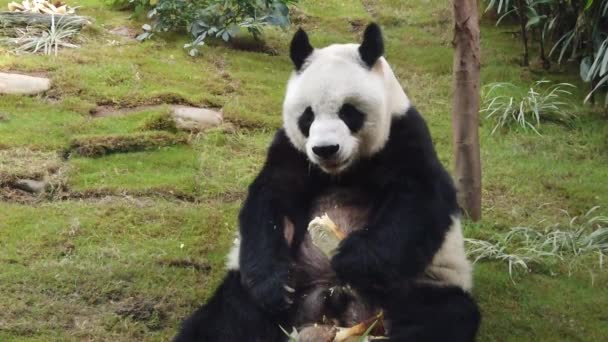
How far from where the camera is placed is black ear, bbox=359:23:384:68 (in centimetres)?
417

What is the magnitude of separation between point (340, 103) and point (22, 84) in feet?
15.8

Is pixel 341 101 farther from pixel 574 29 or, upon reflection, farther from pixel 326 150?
pixel 574 29

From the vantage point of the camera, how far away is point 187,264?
553 cm

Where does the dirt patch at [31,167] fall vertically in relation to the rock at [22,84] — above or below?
above

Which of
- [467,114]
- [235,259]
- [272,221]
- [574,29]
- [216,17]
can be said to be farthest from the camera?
[216,17]

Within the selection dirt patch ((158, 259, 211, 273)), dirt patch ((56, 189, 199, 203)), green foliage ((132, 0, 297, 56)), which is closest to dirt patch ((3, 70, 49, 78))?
green foliage ((132, 0, 297, 56))

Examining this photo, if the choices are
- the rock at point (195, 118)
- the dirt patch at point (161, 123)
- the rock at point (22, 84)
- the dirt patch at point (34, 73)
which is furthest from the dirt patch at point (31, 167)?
the dirt patch at point (34, 73)

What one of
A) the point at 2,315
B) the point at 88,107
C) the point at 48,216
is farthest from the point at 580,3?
the point at 2,315

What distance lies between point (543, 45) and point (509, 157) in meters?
2.48

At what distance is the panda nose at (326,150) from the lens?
387 centimetres

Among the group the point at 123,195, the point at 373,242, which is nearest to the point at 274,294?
the point at 373,242

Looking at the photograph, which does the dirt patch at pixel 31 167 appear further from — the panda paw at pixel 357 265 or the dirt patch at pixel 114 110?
the panda paw at pixel 357 265

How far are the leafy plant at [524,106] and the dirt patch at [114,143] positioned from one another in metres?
3.01

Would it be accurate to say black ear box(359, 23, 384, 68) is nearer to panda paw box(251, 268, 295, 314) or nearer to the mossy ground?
panda paw box(251, 268, 295, 314)
